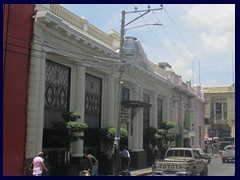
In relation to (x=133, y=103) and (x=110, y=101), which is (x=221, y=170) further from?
(x=110, y=101)

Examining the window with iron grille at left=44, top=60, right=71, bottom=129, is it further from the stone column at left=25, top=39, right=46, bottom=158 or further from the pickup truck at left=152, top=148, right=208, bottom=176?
the pickup truck at left=152, top=148, right=208, bottom=176

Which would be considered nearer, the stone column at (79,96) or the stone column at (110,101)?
the stone column at (79,96)

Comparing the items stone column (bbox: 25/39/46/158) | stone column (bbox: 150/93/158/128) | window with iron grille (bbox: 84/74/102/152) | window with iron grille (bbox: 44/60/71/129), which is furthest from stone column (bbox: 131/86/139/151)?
stone column (bbox: 25/39/46/158)

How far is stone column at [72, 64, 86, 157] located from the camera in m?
21.9

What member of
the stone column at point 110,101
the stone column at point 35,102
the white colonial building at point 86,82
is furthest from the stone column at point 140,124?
the stone column at point 35,102

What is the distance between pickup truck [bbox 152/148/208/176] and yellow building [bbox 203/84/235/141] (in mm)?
37272

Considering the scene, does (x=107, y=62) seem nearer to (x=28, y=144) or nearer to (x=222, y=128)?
(x=28, y=144)

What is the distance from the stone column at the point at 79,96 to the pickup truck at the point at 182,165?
4.79m

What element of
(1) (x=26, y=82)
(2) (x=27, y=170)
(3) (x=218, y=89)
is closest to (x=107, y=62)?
(1) (x=26, y=82)

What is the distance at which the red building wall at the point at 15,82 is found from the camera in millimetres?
16328

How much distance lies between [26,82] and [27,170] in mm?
3806

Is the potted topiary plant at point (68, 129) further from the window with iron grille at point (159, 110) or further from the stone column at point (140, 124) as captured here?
the window with iron grille at point (159, 110)

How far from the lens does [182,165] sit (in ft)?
58.9

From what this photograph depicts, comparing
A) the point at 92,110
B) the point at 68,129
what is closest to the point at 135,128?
the point at 92,110
